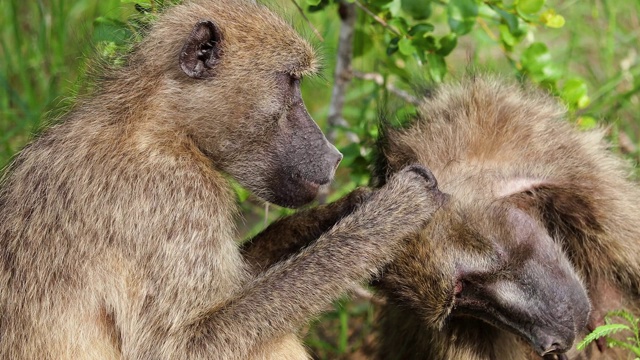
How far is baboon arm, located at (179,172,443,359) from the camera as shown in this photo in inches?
125

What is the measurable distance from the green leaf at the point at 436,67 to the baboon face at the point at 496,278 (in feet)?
3.05

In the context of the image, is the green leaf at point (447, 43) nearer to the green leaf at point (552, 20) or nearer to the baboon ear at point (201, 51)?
the green leaf at point (552, 20)

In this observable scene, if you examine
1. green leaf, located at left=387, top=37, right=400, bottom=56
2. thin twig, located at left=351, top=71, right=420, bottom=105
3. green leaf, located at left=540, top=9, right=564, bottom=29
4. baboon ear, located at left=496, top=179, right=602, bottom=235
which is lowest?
thin twig, located at left=351, top=71, right=420, bottom=105

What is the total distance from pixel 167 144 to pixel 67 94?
2.67 ft

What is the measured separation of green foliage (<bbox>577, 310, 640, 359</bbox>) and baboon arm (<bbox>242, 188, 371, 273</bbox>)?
964 mm

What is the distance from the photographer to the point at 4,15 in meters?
5.69

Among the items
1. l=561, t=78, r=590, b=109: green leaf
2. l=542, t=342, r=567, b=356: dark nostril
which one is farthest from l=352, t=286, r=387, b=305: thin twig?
l=561, t=78, r=590, b=109: green leaf

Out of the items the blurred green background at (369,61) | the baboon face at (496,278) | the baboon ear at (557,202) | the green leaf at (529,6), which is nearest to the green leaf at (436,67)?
the blurred green background at (369,61)

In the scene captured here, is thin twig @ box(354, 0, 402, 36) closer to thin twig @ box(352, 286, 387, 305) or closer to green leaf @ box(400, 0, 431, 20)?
green leaf @ box(400, 0, 431, 20)

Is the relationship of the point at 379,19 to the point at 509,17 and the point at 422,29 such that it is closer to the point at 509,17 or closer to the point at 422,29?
the point at 422,29

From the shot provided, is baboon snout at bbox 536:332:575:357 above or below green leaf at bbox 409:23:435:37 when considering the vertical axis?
below

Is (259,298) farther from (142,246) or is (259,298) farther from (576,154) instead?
(576,154)

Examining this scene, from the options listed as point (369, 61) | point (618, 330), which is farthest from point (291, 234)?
point (369, 61)

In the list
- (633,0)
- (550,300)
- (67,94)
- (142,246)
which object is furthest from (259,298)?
(633,0)
